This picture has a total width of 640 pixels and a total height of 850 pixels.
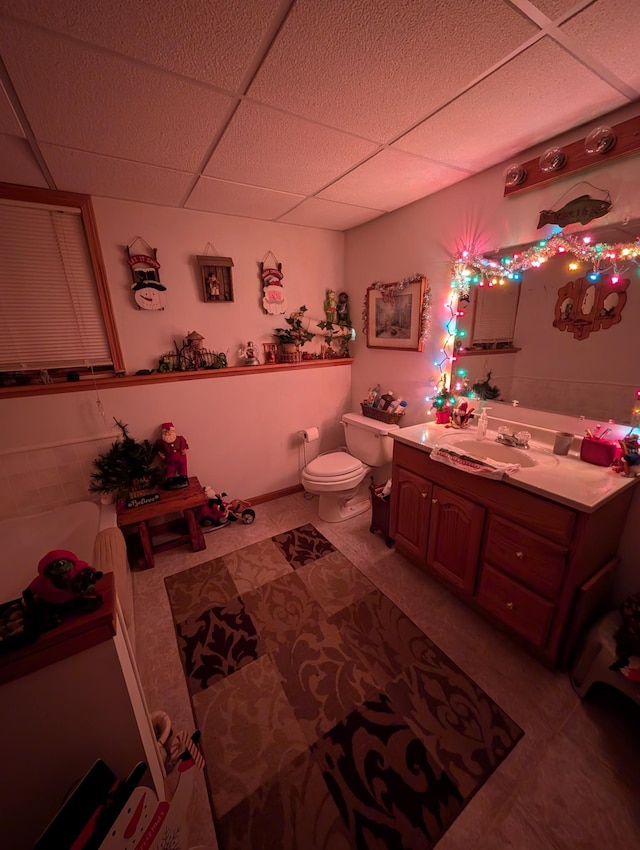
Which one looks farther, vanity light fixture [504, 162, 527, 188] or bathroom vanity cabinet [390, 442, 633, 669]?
vanity light fixture [504, 162, 527, 188]

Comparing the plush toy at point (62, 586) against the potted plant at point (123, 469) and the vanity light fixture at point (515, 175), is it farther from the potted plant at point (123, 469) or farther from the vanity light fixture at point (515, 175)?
the vanity light fixture at point (515, 175)

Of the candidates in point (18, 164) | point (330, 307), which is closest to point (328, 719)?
point (330, 307)

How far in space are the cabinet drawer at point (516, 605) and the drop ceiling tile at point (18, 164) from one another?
9.07 ft

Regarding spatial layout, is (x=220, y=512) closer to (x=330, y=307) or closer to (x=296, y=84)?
(x=330, y=307)

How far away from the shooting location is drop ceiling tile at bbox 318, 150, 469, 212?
5.26ft

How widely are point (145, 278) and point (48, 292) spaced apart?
1.73 feet

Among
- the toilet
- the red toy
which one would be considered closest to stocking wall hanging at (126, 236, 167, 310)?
the red toy

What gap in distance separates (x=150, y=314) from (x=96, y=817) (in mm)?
2271

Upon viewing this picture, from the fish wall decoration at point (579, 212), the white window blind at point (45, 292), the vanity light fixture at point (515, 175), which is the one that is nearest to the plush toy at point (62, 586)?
the white window blind at point (45, 292)

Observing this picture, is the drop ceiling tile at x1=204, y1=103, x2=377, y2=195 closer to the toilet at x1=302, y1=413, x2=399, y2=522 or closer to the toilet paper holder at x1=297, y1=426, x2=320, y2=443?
the toilet at x1=302, y1=413, x2=399, y2=522

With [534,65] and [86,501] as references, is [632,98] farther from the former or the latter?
[86,501]

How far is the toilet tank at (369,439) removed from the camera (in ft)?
7.95

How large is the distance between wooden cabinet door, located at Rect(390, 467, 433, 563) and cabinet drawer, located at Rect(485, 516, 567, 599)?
38 cm

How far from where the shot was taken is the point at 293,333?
2676 millimetres
